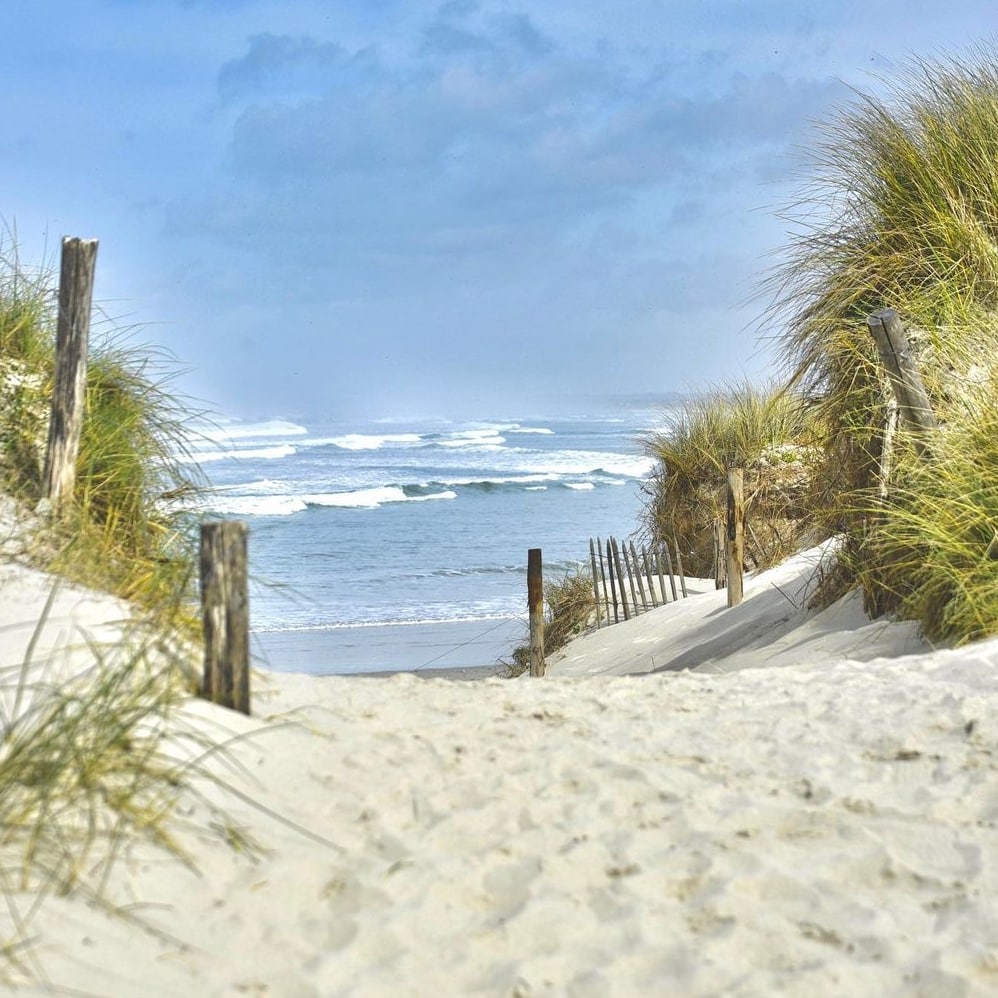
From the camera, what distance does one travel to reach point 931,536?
6383 mm

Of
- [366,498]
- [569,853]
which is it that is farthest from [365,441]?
[569,853]

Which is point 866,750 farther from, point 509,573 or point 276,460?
point 276,460

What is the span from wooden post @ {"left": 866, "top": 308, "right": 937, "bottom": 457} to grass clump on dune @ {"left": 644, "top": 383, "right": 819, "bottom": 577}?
7.86 meters

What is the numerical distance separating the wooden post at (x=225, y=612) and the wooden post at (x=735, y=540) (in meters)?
7.46

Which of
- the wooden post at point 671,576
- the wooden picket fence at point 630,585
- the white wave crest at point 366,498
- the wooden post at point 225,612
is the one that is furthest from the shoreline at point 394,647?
the white wave crest at point 366,498

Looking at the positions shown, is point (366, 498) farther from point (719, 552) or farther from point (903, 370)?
point (903, 370)

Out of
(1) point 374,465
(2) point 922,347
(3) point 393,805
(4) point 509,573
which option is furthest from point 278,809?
(1) point 374,465

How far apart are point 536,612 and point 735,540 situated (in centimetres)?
206

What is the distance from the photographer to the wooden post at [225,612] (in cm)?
412

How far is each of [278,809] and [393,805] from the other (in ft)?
1.24

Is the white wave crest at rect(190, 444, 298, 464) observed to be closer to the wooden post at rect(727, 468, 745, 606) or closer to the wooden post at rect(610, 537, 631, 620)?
the wooden post at rect(610, 537, 631, 620)

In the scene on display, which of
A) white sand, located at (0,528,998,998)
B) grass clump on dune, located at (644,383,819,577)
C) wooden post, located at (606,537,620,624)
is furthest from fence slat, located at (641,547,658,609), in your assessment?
white sand, located at (0,528,998,998)

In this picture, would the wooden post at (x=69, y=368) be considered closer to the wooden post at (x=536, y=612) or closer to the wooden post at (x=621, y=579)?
the wooden post at (x=536, y=612)

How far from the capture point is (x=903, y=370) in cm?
686
